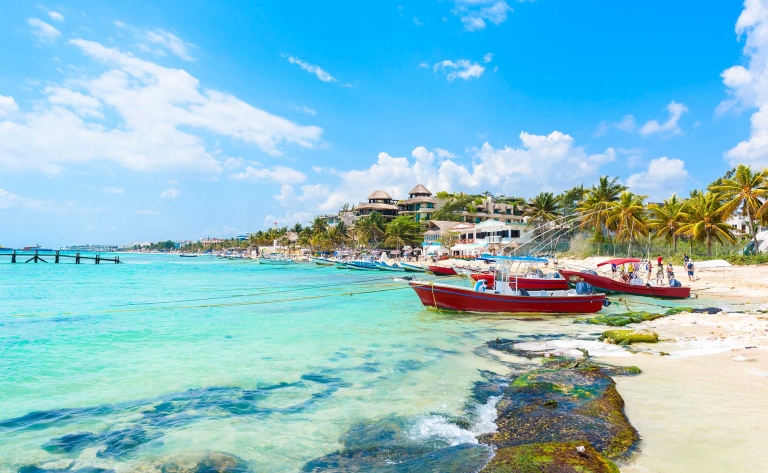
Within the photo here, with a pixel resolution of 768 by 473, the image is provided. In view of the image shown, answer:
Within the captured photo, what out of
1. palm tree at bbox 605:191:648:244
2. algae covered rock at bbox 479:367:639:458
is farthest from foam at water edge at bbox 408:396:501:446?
palm tree at bbox 605:191:648:244

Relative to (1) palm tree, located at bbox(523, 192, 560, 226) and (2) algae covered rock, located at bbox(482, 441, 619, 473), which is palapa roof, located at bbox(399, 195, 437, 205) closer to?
(1) palm tree, located at bbox(523, 192, 560, 226)

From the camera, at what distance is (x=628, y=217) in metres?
42.5

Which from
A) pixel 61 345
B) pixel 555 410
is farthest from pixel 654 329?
pixel 61 345

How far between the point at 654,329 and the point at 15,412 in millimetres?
17499

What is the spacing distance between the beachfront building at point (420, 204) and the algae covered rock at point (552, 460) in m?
86.2

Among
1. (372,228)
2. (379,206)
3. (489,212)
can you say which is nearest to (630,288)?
(372,228)

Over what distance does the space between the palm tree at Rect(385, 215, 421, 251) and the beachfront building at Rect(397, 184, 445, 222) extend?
907 centimetres

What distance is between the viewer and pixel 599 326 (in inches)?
655

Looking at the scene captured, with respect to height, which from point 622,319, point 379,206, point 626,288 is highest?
point 379,206

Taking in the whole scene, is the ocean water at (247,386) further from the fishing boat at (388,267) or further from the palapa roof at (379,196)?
the palapa roof at (379,196)

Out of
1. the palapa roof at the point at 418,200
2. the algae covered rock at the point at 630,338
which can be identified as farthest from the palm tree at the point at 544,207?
the algae covered rock at the point at 630,338

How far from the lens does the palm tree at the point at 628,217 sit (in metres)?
42.4

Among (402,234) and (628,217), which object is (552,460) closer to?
(628,217)

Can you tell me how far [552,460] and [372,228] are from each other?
7928cm
